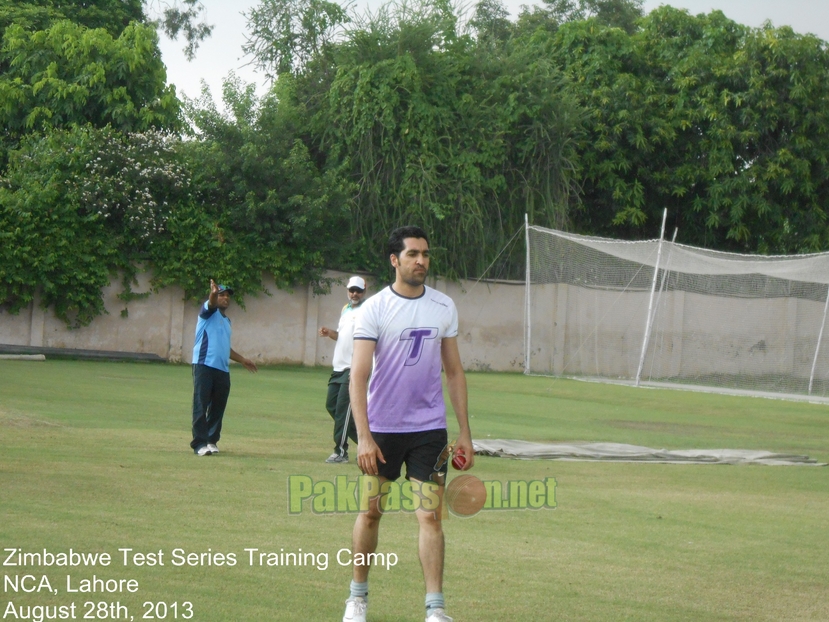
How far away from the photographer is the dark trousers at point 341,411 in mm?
10673

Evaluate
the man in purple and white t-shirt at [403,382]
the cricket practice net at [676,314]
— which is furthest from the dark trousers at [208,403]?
the cricket practice net at [676,314]

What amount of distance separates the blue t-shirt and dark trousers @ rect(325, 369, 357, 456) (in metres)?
1.16

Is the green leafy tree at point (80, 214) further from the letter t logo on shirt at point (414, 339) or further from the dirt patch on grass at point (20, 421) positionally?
→ the letter t logo on shirt at point (414, 339)

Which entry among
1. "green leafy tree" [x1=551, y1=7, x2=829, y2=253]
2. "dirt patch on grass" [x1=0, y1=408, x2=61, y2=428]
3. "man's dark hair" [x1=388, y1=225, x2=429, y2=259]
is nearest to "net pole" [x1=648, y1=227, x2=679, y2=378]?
"green leafy tree" [x1=551, y1=7, x2=829, y2=253]

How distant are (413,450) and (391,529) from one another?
2.11 metres

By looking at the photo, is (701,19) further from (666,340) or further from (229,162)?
(229,162)

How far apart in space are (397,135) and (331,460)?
814 inches

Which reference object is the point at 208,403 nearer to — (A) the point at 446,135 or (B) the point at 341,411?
(B) the point at 341,411

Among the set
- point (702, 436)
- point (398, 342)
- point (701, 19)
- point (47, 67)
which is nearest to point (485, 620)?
point (398, 342)

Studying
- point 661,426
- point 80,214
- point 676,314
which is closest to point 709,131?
point 676,314

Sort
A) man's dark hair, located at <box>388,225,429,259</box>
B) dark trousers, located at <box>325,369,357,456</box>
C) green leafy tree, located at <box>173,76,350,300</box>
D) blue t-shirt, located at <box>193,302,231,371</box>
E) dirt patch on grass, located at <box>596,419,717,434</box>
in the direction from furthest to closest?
Answer: green leafy tree, located at <box>173,76,350,300</box> → dirt patch on grass, located at <box>596,419,717,434</box> → blue t-shirt, located at <box>193,302,231,371</box> → dark trousers, located at <box>325,369,357,456</box> → man's dark hair, located at <box>388,225,429,259</box>

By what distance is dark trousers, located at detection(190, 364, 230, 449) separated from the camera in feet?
35.3

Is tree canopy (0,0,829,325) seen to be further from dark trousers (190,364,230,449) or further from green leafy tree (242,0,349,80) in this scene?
dark trousers (190,364,230,449)

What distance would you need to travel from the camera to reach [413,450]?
5422 mm
